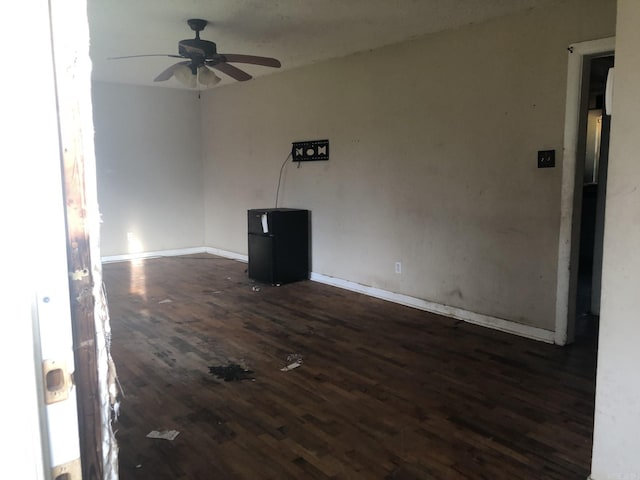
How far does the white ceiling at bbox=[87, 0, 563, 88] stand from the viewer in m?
3.41

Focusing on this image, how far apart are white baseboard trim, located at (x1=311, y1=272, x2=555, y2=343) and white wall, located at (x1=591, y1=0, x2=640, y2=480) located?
1.87 m

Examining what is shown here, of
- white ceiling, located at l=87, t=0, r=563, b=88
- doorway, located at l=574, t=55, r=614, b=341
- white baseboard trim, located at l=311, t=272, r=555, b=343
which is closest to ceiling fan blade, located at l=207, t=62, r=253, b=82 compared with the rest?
white ceiling, located at l=87, t=0, r=563, b=88

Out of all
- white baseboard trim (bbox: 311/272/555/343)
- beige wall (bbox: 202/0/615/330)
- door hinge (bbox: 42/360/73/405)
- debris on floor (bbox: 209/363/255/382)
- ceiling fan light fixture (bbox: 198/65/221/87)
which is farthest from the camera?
ceiling fan light fixture (bbox: 198/65/221/87)

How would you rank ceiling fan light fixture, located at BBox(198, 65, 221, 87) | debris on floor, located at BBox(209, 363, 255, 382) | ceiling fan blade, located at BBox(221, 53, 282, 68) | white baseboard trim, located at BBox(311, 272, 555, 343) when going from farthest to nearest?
ceiling fan light fixture, located at BBox(198, 65, 221, 87) → ceiling fan blade, located at BBox(221, 53, 282, 68) → white baseboard trim, located at BBox(311, 272, 555, 343) → debris on floor, located at BBox(209, 363, 255, 382)

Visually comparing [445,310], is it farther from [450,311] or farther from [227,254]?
[227,254]

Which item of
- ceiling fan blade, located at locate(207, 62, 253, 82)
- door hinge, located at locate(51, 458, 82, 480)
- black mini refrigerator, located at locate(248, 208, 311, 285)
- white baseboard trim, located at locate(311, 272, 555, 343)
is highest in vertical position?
ceiling fan blade, located at locate(207, 62, 253, 82)

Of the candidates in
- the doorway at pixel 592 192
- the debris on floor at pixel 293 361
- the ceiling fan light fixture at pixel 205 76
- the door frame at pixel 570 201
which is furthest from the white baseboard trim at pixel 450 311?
the ceiling fan light fixture at pixel 205 76

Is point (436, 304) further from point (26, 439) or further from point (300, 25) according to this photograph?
point (26, 439)

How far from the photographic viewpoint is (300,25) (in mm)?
3916

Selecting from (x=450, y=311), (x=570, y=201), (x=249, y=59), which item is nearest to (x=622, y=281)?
(x=570, y=201)

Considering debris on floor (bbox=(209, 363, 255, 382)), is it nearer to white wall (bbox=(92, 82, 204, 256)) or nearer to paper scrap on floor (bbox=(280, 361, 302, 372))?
paper scrap on floor (bbox=(280, 361, 302, 372))

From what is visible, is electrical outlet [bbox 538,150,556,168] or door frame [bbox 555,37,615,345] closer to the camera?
door frame [bbox 555,37,615,345]

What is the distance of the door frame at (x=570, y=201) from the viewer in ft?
10.5

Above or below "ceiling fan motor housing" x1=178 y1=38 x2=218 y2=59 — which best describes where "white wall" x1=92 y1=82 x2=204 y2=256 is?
below
